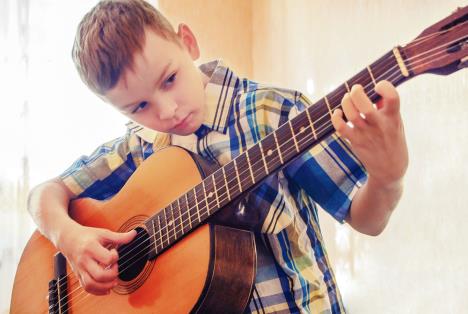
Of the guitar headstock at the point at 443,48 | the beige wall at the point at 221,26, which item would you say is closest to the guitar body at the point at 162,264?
the guitar headstock at the point at 443,48

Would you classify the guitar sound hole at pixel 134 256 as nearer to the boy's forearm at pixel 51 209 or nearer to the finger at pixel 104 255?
the finger at pixel 104 255

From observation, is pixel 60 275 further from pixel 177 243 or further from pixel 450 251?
pixel 450 251

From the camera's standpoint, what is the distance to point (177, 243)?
2.30ft

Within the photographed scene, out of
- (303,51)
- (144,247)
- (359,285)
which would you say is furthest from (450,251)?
(303,51)

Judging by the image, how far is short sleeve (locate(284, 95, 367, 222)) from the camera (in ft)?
2.17

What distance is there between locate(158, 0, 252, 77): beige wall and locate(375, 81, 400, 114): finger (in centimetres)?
138

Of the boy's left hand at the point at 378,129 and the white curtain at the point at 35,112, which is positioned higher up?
the white curtain at the point at 35,112

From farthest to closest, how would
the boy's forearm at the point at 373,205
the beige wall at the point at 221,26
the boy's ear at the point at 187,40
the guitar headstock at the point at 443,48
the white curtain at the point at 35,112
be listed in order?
the beige wall at the point at 221,26, the white curtain at the point at 35,112, the boy's ear at the point at 187,40, the boy's forearm at the point at 373,205, the guitar headstock at the point at 443,48

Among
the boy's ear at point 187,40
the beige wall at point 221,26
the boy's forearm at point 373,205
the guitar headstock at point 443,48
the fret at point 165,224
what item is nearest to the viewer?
the guitar headstock at point 443,48

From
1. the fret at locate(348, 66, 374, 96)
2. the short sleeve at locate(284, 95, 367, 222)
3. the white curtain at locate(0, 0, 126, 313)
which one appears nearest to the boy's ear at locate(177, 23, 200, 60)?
the short sleeve at locate(284, 95, 367, 222)

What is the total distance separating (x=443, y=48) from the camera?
48cm

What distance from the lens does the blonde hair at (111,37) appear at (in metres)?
0.74

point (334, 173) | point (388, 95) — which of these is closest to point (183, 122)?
point (334, 173)

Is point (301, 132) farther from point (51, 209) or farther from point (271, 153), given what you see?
point (51, 209)
